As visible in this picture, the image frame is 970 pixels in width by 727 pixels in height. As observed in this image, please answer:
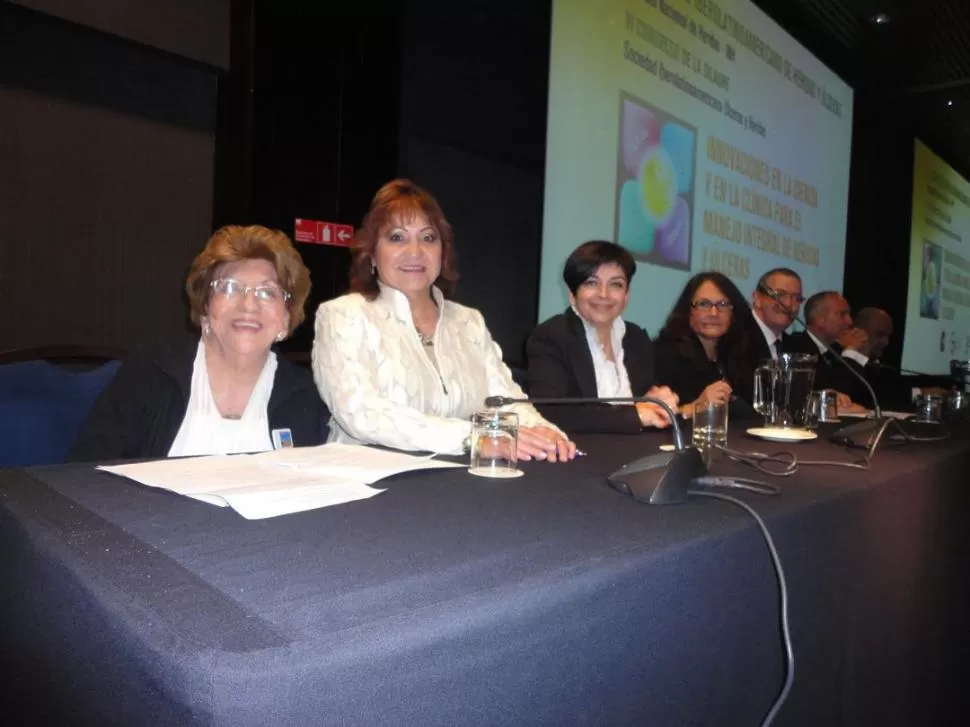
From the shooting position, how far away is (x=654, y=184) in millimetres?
3672

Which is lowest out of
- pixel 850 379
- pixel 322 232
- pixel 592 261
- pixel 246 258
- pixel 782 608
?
pixel 782 608

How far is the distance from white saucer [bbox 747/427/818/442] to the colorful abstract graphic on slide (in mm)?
1867

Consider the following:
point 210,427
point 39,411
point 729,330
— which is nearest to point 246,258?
point 210,427

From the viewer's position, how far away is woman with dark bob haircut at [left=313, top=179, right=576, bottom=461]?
144 centimetres

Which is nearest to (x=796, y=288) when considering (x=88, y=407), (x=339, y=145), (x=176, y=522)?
(x=339, y=145)

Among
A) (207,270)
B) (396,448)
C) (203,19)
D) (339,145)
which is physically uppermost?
(203,19)

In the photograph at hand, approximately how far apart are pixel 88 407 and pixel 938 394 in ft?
7.71

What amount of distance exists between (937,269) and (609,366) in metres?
7.02

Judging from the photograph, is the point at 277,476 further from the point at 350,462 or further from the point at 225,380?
the point at 225,380

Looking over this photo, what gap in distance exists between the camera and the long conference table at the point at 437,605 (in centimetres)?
48

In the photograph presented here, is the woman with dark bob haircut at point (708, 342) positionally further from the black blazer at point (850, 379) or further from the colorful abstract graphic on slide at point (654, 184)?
the colorful abstract graphic on slide at point (654, 184)

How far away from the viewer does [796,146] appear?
5094 millimetres

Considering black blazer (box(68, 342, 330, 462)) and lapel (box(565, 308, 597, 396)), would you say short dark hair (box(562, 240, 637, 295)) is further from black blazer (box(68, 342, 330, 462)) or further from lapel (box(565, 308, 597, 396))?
black blazer (box(68, 342, 330, 462))

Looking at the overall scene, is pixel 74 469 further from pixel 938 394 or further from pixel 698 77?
pixel 698 77
